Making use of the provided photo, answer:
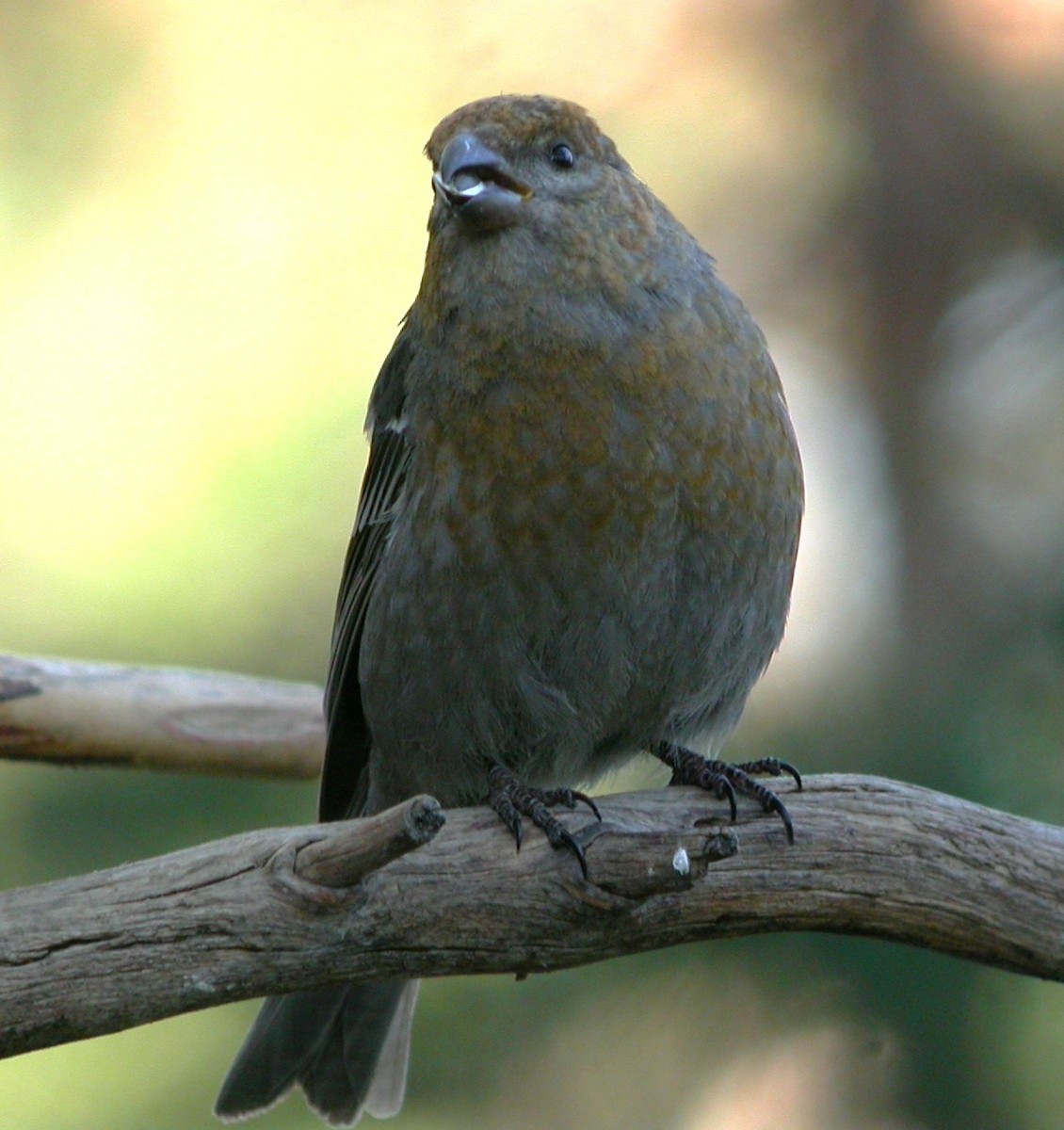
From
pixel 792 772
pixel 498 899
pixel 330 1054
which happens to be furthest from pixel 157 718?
pixel 792 772

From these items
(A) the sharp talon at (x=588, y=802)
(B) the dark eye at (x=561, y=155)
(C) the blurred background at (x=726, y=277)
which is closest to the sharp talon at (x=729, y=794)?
(A) the sharp talon at (x=588, y=802)

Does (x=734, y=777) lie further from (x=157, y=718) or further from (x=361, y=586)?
(x=157, y=718)

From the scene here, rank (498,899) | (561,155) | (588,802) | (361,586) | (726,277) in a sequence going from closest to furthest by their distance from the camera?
(498,899)
(588,802)
(561,155)
(361,586)
(726,277)

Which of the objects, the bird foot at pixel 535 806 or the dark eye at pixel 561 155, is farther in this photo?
the dark eye at pixel 561 155

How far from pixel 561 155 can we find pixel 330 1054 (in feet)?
7.45

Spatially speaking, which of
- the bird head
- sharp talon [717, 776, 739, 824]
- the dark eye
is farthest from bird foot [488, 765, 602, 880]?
the dark eye

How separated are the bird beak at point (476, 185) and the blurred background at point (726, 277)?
→ 161 centimetres

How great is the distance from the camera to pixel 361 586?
3900mm

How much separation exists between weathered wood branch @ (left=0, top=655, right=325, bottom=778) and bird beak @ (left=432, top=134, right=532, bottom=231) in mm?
1527

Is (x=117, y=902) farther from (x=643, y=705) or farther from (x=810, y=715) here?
(x=810, y=715)

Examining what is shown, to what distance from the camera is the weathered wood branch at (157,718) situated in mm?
3922

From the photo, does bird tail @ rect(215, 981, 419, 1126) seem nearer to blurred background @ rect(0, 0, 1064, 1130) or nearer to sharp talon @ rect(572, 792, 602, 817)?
blurred background @ rect(0, 0, 1064, 1130)

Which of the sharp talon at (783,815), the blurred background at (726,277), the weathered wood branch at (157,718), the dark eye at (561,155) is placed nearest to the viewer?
the sharp talon at (783,815)

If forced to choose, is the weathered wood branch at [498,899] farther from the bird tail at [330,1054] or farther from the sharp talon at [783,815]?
the bird tail at [330,1054]
